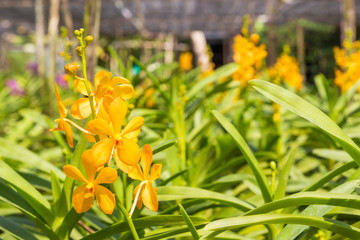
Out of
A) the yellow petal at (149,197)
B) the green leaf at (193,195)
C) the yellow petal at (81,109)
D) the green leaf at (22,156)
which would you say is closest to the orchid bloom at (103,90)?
the yellow petal at (81,109)

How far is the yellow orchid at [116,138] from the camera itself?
387 millimetres

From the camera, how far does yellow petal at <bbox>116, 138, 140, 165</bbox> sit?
395 mm

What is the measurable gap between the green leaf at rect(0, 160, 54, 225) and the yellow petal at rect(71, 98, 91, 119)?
16 centimetres

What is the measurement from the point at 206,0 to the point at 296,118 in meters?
5.24

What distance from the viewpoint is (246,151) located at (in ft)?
1.88

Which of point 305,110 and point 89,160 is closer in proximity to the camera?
point 89,160

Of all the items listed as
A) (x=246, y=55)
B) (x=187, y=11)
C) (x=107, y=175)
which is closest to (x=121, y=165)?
(x=107, y=175)

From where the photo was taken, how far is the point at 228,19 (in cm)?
796

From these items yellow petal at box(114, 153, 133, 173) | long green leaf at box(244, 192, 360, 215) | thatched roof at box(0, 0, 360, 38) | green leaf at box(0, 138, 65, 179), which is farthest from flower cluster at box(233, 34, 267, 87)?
thatched roof at box(0, 0, 360, 38)

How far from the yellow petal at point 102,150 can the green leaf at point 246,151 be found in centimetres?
21

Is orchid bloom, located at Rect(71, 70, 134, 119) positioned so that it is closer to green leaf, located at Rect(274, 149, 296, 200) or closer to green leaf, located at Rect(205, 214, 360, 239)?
green leaf, located at Rect(205, 214, 360, 239)

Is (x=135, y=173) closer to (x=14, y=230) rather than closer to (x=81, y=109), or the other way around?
(x=81, y=109)

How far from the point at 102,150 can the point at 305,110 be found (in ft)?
0.86

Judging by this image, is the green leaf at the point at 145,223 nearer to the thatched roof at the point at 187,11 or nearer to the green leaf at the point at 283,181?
the green leaf at the point at 283,181
